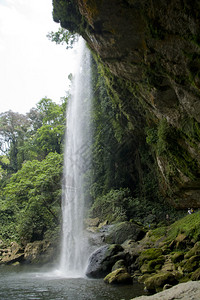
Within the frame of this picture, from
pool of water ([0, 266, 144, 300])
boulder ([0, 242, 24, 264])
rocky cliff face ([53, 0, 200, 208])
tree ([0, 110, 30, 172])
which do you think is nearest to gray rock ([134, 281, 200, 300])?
pool of water ([0, 266, 144, 300])

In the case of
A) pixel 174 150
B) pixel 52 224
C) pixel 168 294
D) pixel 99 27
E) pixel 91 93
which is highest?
pixel 91 93

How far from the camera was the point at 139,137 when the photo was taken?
16.0 metres

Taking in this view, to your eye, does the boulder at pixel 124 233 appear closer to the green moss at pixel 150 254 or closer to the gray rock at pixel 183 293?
the green moss at pixel 150 254

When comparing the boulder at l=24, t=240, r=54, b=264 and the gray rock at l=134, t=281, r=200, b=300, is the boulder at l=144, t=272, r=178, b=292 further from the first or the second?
the boulder at l=24, t=240, r=54, b=264

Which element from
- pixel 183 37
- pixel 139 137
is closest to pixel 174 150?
pixel 183 37

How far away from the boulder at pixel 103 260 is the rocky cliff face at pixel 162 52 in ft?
13.8

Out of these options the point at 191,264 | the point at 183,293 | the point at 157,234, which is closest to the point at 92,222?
the point at 157,234

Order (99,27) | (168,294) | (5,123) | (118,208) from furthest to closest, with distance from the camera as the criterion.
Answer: (5,123) < (118,208) < (99,27) < (168,294)

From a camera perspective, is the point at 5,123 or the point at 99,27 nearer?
the point at 99,27

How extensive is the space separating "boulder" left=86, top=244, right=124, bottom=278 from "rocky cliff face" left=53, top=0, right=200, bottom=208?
4212 millimetres

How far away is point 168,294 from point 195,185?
626cm

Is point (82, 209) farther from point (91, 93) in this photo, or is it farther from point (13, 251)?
point (91, 93)

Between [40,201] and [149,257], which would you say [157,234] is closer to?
[149,257]

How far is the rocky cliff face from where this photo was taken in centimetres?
528
